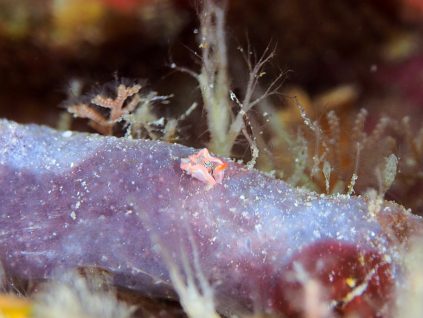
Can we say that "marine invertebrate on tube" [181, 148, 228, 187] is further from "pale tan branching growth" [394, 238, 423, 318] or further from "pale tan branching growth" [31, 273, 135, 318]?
"pale tan branching growth" [394, 238, 423, 318]

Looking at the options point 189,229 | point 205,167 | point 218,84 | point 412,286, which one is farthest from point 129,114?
point 412,286

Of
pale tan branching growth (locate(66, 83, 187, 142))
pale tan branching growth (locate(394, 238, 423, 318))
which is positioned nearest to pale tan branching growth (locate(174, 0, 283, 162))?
pale tan branching growth (locate(66, 83, 187, 142))

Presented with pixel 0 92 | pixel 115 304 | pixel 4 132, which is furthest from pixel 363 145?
pixel 0 92

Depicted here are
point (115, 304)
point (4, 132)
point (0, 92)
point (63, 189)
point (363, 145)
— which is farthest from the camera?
point (0, 92)

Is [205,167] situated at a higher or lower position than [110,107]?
lower

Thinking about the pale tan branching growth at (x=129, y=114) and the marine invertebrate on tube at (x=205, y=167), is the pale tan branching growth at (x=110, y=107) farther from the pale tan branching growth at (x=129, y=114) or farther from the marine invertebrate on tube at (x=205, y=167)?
the marine invertebrate on tube at (x=205, y=167)

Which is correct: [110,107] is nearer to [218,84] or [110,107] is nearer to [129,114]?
[129,114]

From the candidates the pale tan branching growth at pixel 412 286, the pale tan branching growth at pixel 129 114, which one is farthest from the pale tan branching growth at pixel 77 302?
the pale tan branching growth at pixel 412 286

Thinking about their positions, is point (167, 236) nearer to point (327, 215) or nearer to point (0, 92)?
point (327, 215)
